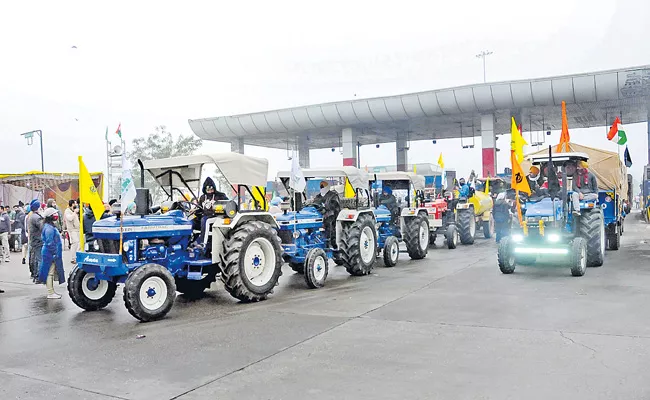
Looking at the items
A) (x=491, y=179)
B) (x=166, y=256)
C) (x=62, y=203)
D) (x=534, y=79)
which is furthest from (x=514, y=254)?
(x=62, y=203)

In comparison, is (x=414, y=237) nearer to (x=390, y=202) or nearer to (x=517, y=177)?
(x=390, y=202)

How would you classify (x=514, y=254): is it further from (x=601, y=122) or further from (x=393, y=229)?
(x=601, y=122)

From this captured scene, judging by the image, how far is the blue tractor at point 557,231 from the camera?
10016 millimetres

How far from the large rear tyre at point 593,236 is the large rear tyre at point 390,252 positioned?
390 centimetres

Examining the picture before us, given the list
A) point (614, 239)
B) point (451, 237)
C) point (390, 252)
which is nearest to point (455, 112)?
point (451, 237)

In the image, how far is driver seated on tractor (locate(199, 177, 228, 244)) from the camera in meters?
8.66

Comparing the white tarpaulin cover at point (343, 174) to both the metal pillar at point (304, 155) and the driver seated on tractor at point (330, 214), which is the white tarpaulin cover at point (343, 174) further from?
the metal pillar at point (304, 155)

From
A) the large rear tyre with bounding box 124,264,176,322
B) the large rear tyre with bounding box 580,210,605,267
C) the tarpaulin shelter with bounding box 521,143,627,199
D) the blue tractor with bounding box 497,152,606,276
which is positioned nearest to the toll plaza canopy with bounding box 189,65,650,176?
the tarpaulin shelter with bounding box 521,143,627,199

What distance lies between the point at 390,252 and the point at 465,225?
5.66m

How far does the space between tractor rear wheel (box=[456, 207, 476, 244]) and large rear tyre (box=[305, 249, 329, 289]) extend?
8337 millimetres

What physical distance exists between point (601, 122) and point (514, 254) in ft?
75.4

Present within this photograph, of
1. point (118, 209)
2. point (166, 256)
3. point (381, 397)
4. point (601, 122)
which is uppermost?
point (601, 122)

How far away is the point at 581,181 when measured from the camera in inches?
465

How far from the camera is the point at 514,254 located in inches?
409
